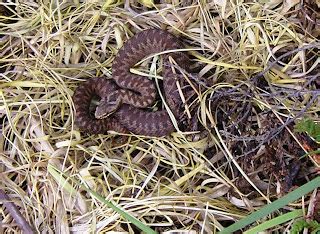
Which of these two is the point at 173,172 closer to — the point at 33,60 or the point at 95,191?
the point at 95,191

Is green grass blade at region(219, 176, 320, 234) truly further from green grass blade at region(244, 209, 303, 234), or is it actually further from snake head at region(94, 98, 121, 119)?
snake head at region(94, 98, 121, 119)

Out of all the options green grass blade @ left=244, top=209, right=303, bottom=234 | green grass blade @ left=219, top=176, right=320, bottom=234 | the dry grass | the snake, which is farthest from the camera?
the snake

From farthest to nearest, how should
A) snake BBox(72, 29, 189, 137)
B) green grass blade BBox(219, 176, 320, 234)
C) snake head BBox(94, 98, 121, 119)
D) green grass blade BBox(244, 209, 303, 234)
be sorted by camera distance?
1. snake head BBox(94, 98, 121, 119)
2. snake BBox(72, 29, 189, 137)
3. green grass blade BBox(244, 209, 303, 234)
4. green grass blade BBox(219, 176, 320, 234)

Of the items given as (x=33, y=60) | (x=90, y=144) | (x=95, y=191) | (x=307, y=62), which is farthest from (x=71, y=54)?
(x=307, y=62)

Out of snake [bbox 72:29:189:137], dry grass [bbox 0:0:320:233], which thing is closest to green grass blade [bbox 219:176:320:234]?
dry grass [bbox 0:0:320:233]

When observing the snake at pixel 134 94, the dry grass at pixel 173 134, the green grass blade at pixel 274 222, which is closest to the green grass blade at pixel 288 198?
the green grass blade at pixel 274 222

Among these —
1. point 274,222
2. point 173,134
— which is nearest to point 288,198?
point 274,222

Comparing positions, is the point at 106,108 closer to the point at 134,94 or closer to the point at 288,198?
the point at 134,94
